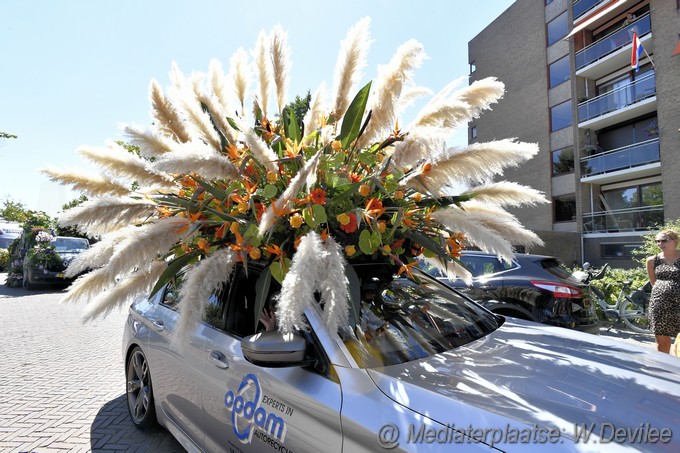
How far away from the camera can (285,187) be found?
1.93m

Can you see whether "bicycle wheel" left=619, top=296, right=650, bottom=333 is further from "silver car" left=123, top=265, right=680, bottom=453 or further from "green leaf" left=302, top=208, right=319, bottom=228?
"green leaf" left=302, top=208, right=319, bottom=228

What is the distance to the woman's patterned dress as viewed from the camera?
418 centimetres

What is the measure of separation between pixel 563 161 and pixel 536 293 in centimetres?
1997

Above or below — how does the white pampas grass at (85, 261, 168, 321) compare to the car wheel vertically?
above

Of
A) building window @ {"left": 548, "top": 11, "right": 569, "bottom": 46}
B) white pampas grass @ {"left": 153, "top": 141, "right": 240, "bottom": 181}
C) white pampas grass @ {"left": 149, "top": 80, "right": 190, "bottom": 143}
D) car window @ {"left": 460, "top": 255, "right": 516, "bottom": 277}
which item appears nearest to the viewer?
white pampas grass @ {"left": 153, "top": 141, "right": 240, "bottom": 181}

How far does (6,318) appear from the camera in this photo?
896 centimetres

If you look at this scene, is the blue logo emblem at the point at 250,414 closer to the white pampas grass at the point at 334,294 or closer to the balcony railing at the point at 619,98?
the white pampas grass at the point at 334,294

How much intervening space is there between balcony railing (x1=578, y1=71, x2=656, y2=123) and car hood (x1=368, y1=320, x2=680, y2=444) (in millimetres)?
20997

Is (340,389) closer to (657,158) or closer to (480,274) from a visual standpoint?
(480,274)

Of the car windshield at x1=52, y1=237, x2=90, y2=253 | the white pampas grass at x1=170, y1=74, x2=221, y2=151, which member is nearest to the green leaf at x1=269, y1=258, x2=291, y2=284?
the white pampas grass at x1=170, y1=74, x2=221, y2=151

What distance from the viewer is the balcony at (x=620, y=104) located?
17.9 meters

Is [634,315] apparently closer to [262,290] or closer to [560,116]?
[262,290]

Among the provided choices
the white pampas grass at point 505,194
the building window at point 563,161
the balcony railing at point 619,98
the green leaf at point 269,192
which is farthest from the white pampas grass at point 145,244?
the building window at point 563,161

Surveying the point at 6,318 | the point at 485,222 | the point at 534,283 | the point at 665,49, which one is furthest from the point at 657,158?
the point at 6,318
